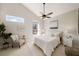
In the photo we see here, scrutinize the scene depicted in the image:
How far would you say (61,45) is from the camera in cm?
221

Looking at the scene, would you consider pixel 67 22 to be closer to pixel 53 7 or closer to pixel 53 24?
pixel 53 24

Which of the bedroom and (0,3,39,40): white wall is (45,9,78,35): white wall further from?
(0,3,39,40): white wall

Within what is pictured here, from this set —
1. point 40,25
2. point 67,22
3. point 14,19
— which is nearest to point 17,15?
point 14,19

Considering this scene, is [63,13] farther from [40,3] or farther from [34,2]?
[34,2]

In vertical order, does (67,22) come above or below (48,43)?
above

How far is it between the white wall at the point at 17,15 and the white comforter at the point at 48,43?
0.28 metres

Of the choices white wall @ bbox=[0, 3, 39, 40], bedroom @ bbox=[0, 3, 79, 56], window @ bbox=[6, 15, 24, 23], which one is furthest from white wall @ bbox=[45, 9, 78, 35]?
window @ bbox=[6, 15, 24, 23]

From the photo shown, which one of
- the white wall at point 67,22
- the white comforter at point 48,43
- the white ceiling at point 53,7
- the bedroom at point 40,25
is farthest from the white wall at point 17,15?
the white wall at point 67,22

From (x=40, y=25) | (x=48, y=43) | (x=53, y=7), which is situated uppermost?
(x=53, y=7)

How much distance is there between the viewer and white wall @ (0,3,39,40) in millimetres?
2189

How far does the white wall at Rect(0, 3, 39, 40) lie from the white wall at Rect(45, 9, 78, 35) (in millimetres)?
387

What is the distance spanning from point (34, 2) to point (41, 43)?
3.08 ft

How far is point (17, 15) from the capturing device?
2.22 meters

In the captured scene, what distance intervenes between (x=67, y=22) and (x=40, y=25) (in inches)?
24.0
